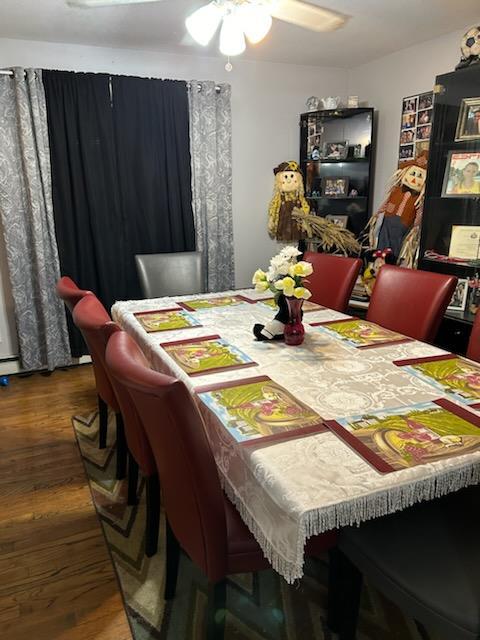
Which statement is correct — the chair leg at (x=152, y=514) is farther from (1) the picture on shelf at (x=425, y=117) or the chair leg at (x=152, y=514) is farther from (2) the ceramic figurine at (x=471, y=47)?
(1) the picture on shelf at (x=425, y=117)

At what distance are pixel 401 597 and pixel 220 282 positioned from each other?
3.06 m

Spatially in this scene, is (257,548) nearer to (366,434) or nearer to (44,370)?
(366,434)

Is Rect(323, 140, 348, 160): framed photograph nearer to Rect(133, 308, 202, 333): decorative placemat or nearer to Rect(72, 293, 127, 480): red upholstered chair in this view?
Rect(133, 308, 202, 333): decorative placemat

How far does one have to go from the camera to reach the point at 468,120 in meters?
2.71

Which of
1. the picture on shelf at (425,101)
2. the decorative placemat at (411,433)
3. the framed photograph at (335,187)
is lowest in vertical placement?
the decorative placemat at (411,433)

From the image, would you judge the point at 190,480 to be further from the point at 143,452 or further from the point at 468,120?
the point at 468,120

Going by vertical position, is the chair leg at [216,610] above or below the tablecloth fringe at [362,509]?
below

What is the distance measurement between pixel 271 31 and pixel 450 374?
252cm

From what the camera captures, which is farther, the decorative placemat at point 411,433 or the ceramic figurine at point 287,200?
the ceramic figurine at point 287,200

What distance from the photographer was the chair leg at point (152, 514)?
166cm

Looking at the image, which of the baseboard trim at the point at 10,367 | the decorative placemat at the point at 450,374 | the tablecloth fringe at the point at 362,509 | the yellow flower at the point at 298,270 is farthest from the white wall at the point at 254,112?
the tablecloth fringe at the point at 362,509

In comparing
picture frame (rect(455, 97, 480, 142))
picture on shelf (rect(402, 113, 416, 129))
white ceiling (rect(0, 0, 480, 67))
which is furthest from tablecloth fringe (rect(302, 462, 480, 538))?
picture on shelf (rect(402, 113, 416, 129))

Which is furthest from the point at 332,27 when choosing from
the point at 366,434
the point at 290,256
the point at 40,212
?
the point at 40,212

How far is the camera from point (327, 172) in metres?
3.92
